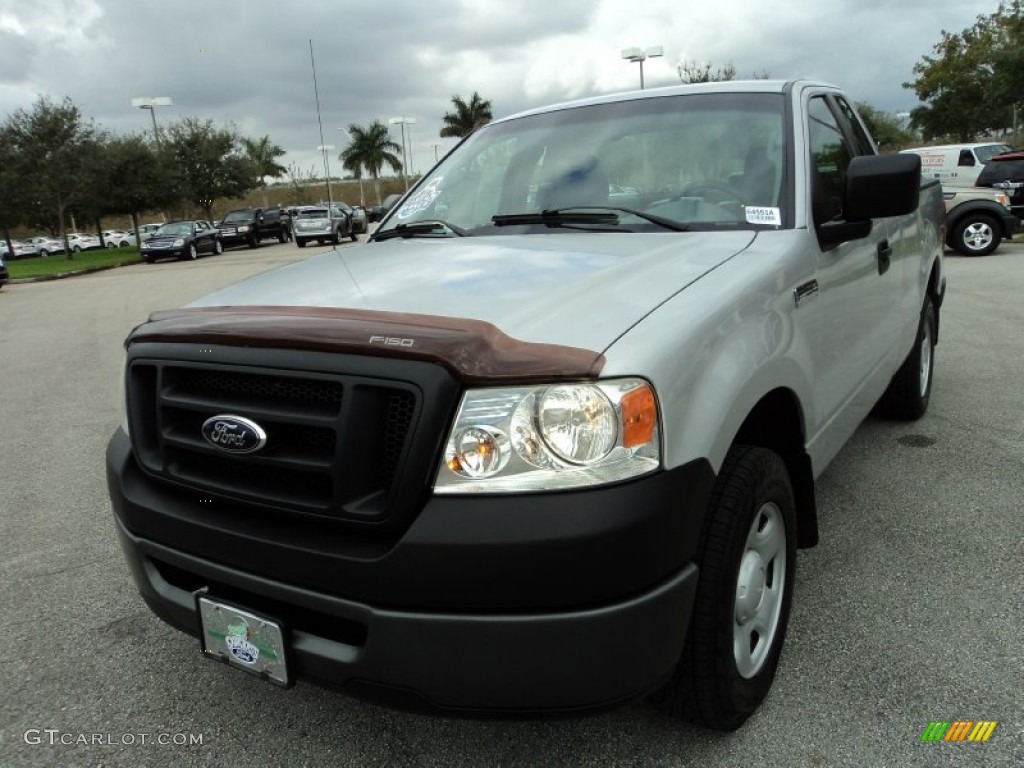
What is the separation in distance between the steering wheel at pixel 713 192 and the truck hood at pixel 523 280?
216 millimetres

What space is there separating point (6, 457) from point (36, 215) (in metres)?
36.3

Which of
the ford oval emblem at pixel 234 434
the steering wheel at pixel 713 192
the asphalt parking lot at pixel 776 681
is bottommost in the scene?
the asphalt parking lot at pixel 776 681

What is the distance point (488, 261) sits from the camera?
2445 mm

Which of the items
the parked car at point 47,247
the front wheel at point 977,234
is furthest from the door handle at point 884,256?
the parked car at point 47,247

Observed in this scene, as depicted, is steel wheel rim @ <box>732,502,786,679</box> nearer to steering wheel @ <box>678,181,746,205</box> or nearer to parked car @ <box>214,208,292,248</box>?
steering wheel @ <box>678,181,746,205</box>

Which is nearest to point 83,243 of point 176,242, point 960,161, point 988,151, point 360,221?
point 176,242

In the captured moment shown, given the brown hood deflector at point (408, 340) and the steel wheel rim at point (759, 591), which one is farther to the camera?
the steel wheel rim at point (759, 591)

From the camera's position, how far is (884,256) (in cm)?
338

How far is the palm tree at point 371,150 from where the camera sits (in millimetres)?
66062

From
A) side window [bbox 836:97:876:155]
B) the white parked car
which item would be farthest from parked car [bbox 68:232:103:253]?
side window [bbox 836:97:876:155]

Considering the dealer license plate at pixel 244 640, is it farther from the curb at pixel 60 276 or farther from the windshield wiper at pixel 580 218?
the curb at pixel 60 276

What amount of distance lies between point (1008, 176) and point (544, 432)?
16299 mm

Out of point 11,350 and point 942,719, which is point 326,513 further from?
point 11,350

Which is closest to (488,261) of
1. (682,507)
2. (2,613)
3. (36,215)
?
(682,507)
